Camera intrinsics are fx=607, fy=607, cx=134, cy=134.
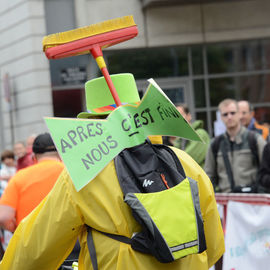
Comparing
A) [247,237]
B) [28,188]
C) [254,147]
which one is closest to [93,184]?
[28,188]

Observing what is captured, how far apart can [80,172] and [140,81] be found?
1238cm

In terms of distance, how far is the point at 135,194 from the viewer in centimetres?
232

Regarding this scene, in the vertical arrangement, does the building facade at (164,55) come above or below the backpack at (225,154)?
above

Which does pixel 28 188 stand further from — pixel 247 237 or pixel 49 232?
pixel 247 237

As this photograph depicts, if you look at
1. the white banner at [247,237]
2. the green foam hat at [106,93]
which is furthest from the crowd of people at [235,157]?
the green foam hat at [106,93]

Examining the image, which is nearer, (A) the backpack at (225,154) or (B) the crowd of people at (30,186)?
(B) the crowd of people at (30,186)

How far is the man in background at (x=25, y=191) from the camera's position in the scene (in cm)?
408

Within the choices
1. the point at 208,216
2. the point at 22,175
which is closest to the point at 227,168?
the point at 22,175

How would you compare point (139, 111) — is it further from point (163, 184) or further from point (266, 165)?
point (266, 165)

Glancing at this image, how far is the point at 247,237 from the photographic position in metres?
5.45

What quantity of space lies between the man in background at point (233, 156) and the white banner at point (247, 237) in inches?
18.3

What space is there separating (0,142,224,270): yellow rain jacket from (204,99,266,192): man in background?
379 centimetres

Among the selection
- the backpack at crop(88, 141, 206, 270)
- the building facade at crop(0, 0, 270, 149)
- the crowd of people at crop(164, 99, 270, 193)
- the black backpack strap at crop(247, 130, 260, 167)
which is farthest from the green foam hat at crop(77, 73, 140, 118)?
the building facade at crop(0, 0, 270, 149)

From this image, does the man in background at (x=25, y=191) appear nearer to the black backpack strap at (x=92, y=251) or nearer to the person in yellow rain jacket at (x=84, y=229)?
the person in yellow rain jacket at (x=84, y=229)
